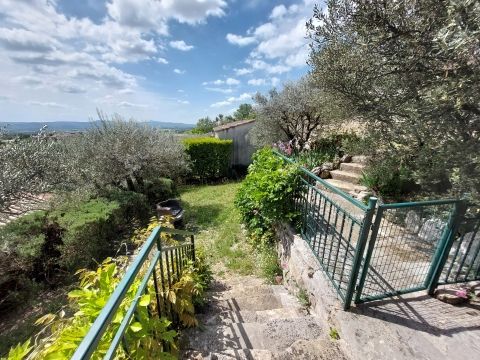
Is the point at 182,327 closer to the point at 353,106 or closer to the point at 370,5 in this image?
the point at 353,106

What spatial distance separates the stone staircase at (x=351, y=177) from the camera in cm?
616

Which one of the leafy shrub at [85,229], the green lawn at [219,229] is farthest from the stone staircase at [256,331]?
the leafy shrub at [85,229]

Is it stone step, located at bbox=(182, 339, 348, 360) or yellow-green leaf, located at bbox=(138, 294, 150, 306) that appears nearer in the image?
yellow-green leaf, located at bbox=(138, 294, 150, 306)

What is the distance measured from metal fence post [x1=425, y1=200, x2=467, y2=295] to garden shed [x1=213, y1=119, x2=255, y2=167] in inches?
473

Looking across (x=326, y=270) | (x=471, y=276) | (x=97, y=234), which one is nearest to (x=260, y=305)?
(x=326, y=270)

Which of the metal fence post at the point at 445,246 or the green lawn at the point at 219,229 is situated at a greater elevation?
the metal fence post at the point at 445,246

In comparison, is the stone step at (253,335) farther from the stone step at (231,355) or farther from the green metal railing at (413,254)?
the green metal railing at (413,254)

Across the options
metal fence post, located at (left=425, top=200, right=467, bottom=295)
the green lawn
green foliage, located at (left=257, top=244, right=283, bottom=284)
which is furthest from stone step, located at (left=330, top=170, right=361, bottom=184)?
metal fence post, located at (left=425, top=200, right=467, bottom=295)

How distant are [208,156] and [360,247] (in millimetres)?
10858

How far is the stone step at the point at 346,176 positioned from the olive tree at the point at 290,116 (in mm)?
2332

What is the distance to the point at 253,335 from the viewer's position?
8.27 feet

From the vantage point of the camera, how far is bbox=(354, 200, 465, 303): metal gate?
2.55 metres

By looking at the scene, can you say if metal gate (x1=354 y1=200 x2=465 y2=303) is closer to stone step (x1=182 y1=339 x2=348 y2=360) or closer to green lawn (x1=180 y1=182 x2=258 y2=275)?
stone step (x1=182 y1=339 x2=348 y2=360)

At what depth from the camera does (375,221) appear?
2.20m
